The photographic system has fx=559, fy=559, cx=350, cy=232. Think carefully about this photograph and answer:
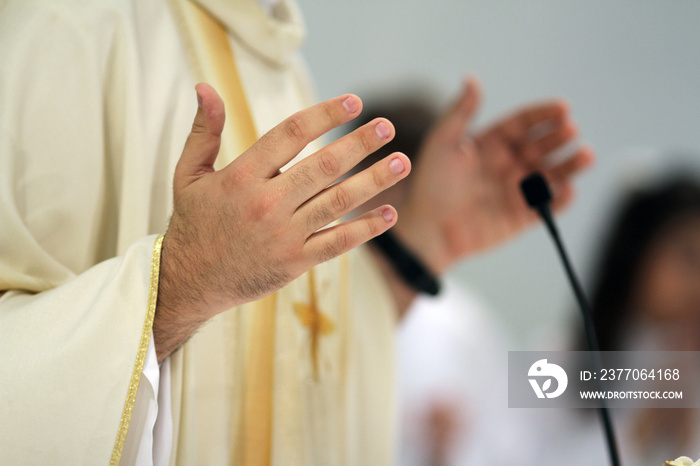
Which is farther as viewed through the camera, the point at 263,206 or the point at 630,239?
the point at 630,239

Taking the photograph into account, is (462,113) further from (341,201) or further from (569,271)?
(341,201)

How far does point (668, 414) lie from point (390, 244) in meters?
1.04

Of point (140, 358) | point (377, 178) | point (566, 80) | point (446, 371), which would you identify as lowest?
point (446, 371)

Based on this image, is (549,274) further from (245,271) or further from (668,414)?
(245,271)

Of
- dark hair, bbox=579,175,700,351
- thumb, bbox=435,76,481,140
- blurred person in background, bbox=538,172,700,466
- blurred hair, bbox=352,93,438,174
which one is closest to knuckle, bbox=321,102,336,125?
thumb, bbox=435,76,481,140

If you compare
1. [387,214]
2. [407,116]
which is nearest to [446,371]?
[407,116]

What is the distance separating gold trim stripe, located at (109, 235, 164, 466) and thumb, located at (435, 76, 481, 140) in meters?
0.79

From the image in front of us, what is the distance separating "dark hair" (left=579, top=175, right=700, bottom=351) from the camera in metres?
1.91

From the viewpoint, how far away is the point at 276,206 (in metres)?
0.57

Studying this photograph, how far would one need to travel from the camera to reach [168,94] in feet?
2.86

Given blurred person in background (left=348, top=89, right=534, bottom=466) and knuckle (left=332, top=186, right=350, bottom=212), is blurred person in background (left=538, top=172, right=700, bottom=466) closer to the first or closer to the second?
blurred person in background (left=348, top=89, right=534, bottom=466)

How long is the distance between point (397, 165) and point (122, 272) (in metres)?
0.33

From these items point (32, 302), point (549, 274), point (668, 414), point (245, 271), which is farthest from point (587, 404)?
point (32, 302)

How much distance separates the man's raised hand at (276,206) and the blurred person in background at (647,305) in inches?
57.9
